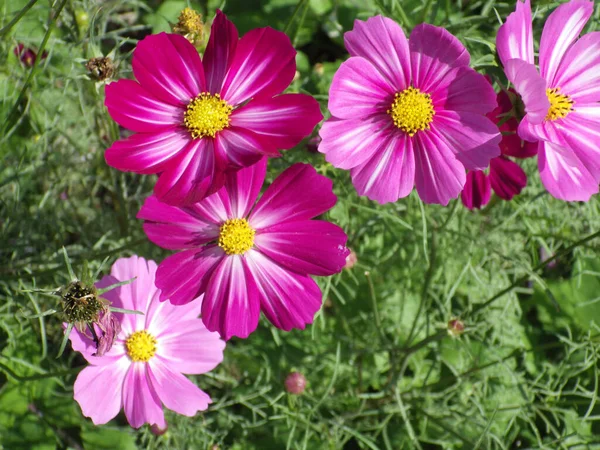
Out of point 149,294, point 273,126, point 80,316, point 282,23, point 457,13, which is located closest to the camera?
point 80,316

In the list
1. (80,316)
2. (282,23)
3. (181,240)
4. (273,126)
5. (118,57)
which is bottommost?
(80,316)

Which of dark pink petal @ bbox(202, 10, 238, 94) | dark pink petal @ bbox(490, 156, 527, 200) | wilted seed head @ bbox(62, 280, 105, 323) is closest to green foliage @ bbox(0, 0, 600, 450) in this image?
dark pink petal @ bbox(490, 156, 527, 200)

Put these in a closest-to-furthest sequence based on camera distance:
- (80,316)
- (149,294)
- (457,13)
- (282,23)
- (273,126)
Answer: (80,316) → (273,126) → (149,294) → (457,13) → (282,23)

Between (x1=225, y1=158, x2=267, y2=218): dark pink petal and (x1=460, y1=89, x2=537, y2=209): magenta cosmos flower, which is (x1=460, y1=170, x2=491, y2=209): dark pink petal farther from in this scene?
(x1=225, y1=158, x2=267, y2=218): dark pink petal

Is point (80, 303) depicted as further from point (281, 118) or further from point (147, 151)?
point (281, 118)

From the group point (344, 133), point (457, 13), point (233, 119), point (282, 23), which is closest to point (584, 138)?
point (344, 133)

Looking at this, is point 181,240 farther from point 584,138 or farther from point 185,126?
point 584,138

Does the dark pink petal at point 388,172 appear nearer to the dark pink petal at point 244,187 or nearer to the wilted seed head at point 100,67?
the dark pink petal at point 244,187

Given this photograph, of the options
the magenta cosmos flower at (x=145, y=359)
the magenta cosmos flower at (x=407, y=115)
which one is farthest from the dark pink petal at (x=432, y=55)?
the magenta cosmos flower at (x=145, y=359)
